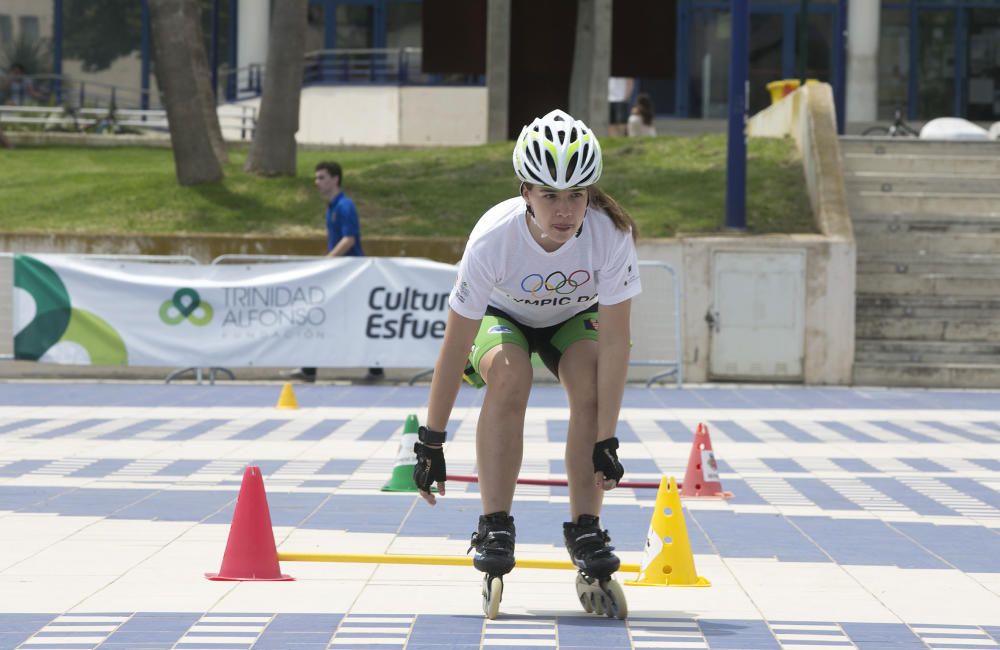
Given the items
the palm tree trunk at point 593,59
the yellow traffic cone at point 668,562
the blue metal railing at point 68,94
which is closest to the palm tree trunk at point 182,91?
→ the palm tree trunk at point 593,59

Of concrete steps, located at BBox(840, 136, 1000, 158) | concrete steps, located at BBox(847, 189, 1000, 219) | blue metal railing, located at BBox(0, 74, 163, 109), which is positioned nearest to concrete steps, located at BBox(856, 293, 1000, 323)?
concrete steps, located at BBox(847, 189, 1000, 219)

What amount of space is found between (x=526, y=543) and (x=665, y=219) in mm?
12622

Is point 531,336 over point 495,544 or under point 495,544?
over

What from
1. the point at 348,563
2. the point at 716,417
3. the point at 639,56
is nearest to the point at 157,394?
the point at 716,417

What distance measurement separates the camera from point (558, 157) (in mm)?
5539

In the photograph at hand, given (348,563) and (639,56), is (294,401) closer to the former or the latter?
(348,563)

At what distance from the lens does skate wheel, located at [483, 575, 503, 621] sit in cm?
575

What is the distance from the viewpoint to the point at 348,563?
6.86m

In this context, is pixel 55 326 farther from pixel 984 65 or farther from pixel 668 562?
pixel 984 65

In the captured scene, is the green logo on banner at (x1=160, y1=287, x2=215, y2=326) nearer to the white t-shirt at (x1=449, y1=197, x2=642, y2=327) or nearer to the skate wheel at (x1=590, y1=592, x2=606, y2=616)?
the white t-shirt at (x1=449, y1=197, x2=642, y2=327)

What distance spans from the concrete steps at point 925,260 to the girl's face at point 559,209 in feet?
43.4

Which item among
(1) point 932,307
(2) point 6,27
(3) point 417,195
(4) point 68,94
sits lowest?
(1) point 932,307

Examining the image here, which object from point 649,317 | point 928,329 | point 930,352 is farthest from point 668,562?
point 928,329

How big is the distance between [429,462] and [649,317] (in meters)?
12.1
